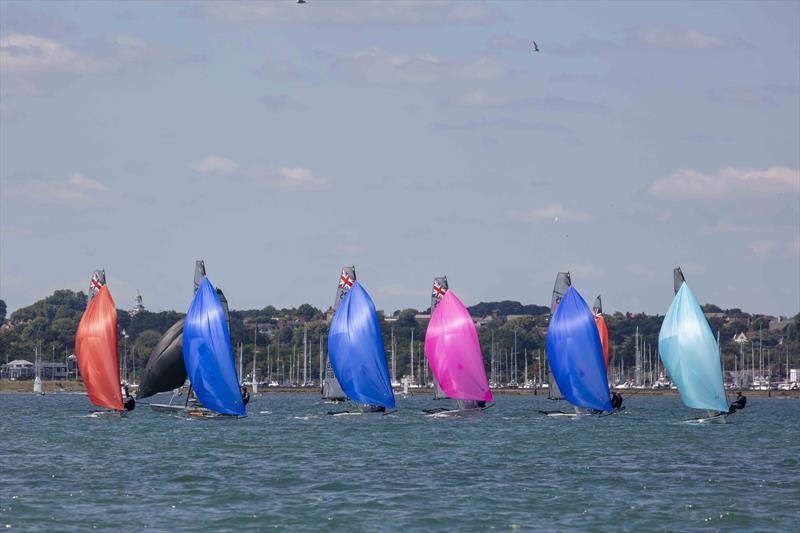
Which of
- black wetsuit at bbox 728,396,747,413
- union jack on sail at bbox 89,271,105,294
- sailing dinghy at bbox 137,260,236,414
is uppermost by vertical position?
union jack on sail at bbox 89,271,105,294

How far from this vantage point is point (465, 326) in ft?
297

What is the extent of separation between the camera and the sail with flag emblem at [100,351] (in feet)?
274

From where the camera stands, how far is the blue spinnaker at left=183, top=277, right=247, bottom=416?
265 feet

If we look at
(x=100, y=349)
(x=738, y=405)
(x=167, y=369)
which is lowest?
(x=738, y=405)

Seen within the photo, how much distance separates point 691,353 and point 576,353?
6.56 meters

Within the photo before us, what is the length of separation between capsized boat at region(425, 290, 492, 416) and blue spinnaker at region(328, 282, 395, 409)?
3.86 meters

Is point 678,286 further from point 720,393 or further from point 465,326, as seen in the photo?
point 465,326

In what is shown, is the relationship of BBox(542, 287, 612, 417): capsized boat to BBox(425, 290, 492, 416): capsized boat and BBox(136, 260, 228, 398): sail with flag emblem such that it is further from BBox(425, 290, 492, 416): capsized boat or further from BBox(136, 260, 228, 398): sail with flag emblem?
BBox(136, 260, 228, 398): sail with flag emblem

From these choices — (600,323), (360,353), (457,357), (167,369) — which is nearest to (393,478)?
(360,353)

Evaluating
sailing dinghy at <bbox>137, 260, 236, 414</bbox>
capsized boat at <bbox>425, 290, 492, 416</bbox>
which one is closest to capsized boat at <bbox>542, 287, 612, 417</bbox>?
capsized boat at <bbox>425, 290, 492, 416</bbox>

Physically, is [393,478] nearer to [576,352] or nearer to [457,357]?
[576,352]

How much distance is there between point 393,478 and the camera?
172ft

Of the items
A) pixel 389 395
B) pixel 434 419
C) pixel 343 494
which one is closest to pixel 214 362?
pixel 389 395

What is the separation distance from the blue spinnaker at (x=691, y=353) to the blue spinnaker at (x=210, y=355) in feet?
78.6
